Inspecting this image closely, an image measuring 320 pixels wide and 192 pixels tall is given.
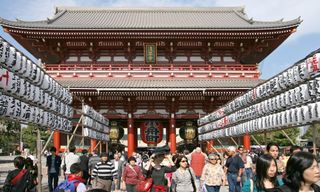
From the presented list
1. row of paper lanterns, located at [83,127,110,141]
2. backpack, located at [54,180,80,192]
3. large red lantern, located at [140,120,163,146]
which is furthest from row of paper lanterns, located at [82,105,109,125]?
backpack, located at [54,180,80,192]

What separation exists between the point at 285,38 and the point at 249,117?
11.8 m

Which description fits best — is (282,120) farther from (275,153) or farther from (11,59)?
(11,59)

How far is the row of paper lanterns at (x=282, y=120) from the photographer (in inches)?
316

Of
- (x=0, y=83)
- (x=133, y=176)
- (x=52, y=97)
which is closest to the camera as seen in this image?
(x=0, y=83)

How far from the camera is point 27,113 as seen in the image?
8922 mm

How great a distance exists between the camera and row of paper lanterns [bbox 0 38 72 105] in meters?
7.44

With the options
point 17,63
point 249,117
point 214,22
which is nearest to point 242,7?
point 214,22

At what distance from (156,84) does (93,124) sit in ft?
17.4

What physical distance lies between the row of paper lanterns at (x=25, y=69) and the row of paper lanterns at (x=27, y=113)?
0.58 meters

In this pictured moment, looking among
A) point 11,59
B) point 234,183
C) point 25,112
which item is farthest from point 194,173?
point 11,59

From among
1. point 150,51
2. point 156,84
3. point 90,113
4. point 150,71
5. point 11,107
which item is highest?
point 150,51

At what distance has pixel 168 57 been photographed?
23141 mm

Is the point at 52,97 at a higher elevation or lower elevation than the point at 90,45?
lower

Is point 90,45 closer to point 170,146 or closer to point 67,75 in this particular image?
point 67,75
